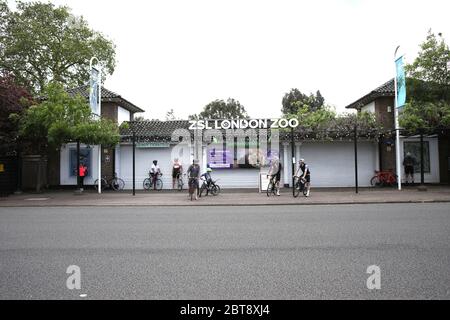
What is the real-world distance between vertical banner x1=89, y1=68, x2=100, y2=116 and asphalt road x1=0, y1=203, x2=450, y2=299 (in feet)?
40.9

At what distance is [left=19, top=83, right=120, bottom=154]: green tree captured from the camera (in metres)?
20.4

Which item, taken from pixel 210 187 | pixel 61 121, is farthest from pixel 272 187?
pixel 61 121

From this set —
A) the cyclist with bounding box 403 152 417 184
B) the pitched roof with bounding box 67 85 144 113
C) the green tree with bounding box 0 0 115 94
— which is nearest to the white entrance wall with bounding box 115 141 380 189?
the cyclist with bounding box 403 152 417 184

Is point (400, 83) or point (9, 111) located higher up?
point (400, 83)

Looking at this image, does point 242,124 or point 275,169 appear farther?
point 242,124

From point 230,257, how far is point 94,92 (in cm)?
1887

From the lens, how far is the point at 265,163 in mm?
26391

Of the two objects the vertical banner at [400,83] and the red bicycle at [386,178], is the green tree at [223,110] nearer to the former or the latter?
the red bicycle at [386,178]

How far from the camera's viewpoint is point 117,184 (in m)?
26.0

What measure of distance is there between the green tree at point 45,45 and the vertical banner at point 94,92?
60.4 ft

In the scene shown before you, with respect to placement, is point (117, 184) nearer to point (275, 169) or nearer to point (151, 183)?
point (151, 183)

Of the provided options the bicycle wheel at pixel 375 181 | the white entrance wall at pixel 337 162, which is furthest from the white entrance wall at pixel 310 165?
the bicycle wheel at pixel 375 181

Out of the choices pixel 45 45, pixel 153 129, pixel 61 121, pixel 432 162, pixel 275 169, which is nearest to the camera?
pixel 275 169
